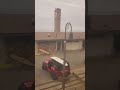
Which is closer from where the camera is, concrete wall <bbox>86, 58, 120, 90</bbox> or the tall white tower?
the tall white tower

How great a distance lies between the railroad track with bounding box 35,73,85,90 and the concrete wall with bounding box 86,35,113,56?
0.21m

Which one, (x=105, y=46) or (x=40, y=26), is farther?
(x=105, y=46)

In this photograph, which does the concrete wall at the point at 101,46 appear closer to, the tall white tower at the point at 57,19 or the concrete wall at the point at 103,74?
the concrete wall at the point at 103,74

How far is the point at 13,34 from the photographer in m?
1.46

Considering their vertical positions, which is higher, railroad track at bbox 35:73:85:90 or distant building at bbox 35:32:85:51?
distant building at bbox 35:32:85:51

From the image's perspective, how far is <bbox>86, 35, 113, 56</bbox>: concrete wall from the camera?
160 cm

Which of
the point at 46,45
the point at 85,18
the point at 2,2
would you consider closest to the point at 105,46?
the point at 85,18

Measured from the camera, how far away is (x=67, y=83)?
61.5 inches

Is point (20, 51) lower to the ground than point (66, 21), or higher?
lower

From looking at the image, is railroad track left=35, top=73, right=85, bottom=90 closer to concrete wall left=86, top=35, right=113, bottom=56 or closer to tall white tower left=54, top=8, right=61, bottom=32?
concrete wall left=86, top=35, right=113, bottom=56

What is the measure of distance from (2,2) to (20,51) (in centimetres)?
39

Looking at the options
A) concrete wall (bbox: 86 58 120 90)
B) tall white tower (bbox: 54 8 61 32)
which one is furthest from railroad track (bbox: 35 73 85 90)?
tall white tower (bbox: 54 8 61 32)

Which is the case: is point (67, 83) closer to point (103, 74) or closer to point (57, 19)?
point (103, 74)

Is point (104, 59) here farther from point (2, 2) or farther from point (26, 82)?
point (2, 2)
